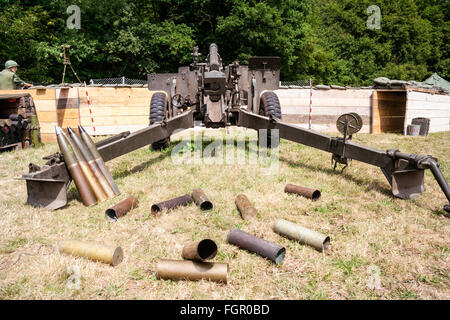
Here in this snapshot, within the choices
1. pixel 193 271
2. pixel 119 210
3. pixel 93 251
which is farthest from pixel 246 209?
pixel 93 251

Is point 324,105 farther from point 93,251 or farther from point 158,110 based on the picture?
point 93,251

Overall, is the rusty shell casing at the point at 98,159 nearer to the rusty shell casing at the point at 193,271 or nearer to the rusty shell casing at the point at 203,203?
the rusty shell casing at the point at 203,203

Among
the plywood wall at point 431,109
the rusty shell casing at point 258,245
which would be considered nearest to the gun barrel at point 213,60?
the rusty shell casing at point 258,245

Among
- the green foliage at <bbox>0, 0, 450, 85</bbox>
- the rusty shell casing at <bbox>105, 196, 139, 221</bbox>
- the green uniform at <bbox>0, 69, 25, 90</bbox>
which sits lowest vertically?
the rusty shell casing at <bbox>105, 196, 139, 221</bbox>

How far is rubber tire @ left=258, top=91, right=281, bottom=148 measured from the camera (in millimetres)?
6211

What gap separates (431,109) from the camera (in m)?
12.7

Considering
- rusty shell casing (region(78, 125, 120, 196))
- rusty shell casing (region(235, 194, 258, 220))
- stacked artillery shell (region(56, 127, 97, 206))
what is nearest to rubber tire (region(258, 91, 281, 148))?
rusty shell casing (region(235, 194, 258, 220))

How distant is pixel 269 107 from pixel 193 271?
4.47 m

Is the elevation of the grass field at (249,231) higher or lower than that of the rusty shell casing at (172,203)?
lower

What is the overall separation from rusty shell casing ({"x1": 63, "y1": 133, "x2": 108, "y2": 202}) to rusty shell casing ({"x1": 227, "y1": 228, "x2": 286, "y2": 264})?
76.4 inches

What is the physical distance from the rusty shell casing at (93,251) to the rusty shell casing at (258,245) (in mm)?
975

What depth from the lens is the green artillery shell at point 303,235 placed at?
2762mm

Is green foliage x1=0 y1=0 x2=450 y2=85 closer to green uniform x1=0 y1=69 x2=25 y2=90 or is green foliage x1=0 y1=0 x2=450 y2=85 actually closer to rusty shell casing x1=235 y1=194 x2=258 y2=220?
green uniform x1=0 y1=69 x2=25 y2=90
